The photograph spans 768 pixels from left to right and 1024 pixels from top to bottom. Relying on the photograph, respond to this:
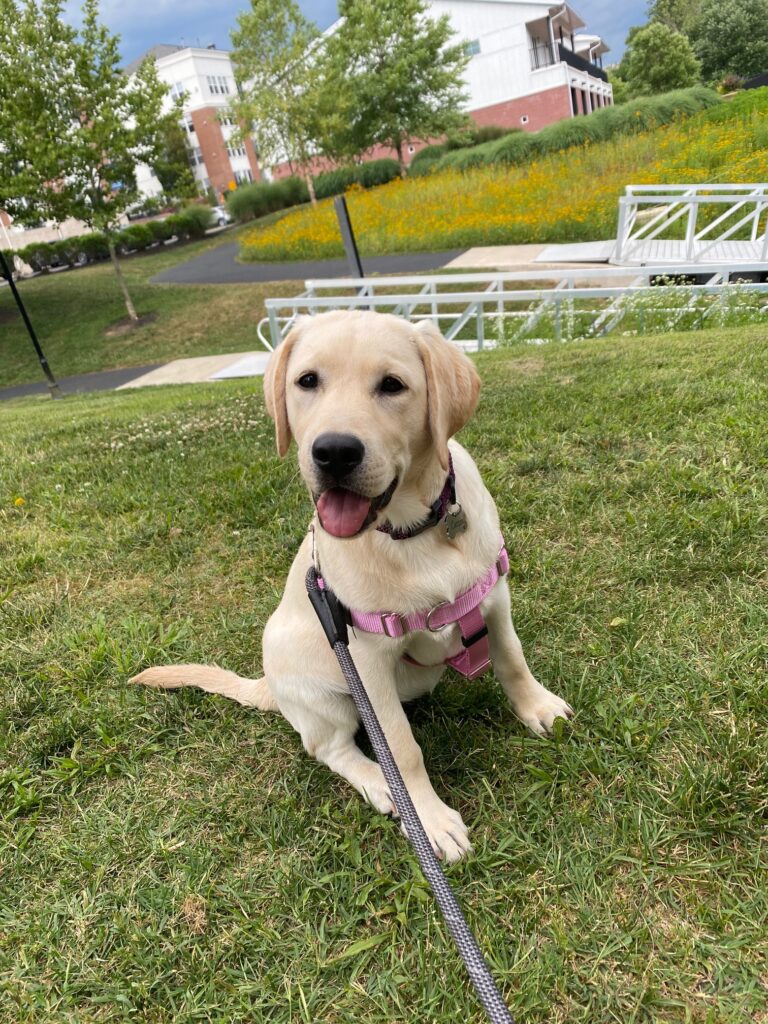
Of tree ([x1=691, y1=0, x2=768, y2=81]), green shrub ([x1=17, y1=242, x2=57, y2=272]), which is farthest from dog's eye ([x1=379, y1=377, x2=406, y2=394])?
tree ([x1=691, y1=0, x2=768, y2=81])

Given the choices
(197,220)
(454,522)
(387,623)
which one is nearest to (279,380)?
(454,522)

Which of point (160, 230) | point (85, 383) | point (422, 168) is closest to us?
point (85, 383)

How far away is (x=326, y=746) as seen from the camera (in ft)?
7.25

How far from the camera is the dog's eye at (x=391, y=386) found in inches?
75.4

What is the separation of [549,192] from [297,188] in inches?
955

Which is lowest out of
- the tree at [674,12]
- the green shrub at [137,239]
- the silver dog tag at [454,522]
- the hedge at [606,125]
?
the silver dog tag at [454,522]

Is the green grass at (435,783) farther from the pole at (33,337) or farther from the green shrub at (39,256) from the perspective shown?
the green shrub at (39,256)

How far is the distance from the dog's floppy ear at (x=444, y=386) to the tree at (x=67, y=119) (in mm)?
20307

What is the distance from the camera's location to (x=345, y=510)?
179cm

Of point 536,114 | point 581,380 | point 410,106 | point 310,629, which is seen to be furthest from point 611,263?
point 536,114

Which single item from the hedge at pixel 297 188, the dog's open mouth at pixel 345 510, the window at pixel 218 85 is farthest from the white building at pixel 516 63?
the dog's open mouth at pixel 345 510

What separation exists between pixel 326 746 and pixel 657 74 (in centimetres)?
5944

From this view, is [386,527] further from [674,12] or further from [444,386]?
[674,12]

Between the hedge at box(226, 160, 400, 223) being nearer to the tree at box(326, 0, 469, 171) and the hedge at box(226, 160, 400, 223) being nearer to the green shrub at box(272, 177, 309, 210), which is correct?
the green shrub at box(272, 177, 309, 210)
